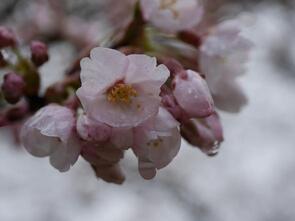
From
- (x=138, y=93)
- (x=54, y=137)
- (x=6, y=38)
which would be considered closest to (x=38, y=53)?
(x=6, y=38)

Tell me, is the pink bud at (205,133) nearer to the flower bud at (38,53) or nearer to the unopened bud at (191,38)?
the unopened bud at (191,38)

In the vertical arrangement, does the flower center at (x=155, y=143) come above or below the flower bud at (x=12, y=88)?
above

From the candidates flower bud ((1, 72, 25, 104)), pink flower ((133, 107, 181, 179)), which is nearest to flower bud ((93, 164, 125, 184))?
pink flower ((133, 107, 181, 179))

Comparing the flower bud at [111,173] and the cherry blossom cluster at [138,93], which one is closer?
the cherry blossom cluster at [138,93]

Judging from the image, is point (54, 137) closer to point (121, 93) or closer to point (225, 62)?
point (121, 93)

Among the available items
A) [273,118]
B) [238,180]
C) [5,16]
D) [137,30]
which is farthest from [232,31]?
[273,118]

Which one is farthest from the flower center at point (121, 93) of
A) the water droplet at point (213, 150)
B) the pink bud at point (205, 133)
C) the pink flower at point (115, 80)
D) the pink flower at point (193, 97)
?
the water droplet at point (213, 150)
